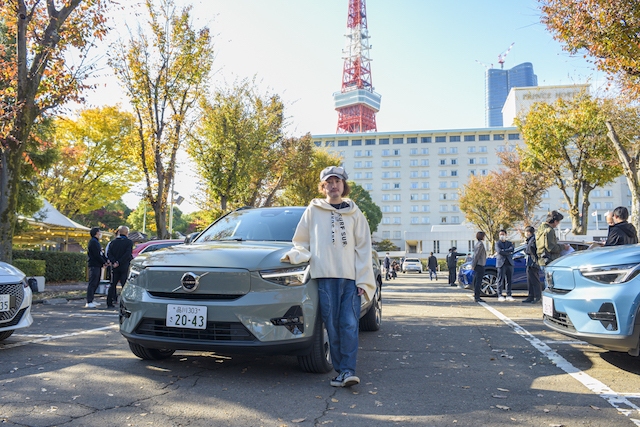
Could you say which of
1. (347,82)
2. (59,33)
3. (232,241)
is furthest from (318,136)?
(232,241)

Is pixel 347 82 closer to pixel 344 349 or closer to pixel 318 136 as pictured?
pixel 318 136

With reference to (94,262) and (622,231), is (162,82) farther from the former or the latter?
(622,231)

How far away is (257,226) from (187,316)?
1.62 meters

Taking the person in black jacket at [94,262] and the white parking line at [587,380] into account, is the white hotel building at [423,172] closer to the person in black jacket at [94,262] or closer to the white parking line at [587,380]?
the person in black jacket at [94,262]

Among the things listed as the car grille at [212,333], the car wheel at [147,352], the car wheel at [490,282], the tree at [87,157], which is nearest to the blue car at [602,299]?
the car grille at [212,333]

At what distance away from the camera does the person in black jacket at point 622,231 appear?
687cm

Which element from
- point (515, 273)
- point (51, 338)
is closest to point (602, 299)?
point (51, 338)

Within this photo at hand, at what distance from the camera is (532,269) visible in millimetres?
11625

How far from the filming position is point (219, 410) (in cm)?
322

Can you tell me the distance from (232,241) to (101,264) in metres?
6.60

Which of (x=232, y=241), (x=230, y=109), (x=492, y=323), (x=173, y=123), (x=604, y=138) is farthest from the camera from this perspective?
(x=604, y=138)

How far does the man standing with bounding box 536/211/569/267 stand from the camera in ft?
33.3

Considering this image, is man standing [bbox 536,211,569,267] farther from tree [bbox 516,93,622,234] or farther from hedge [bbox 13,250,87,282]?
hedge [bbox 13,250,87,282]

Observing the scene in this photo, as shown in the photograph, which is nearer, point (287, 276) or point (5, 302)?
point (287, 276)
